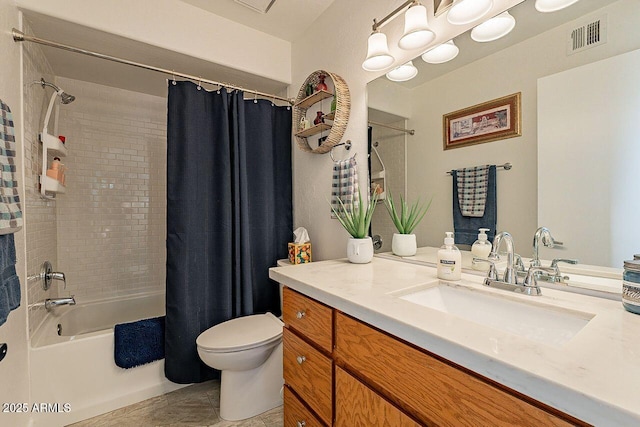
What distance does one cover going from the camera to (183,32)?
1869mm

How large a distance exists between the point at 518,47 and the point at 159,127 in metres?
2.83

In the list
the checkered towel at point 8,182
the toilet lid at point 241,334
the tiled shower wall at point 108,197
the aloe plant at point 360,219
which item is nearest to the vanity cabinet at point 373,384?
the toilet lid at point 241,334

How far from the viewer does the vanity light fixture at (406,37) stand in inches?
47.8

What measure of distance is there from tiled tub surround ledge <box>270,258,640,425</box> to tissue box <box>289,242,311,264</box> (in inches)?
35.8

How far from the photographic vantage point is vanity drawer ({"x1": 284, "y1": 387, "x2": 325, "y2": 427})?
3.44 feet

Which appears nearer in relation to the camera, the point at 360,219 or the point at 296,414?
the point at 296,414

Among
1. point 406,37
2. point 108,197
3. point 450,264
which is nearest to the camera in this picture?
point 450,264

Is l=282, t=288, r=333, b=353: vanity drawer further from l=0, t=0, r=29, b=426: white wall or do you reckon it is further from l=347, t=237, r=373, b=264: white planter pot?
l=0, t=0, r=29, b=426: white wall

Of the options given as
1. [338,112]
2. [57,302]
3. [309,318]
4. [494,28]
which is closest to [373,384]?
[309,318]

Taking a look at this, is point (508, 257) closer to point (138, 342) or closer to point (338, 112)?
point (338, 112)

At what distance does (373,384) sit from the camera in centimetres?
78

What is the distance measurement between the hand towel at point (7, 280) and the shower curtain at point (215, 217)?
0.78 metres

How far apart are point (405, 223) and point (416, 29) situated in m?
0.87

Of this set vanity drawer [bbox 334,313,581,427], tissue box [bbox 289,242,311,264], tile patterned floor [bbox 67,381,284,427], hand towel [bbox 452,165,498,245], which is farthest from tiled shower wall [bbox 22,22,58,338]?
hand towel [bbox 452,165,498,245]
